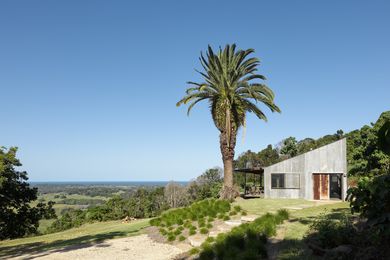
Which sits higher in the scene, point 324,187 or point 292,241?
point 324,187

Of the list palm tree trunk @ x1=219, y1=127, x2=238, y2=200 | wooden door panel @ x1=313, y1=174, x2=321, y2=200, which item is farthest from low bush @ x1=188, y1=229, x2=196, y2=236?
wooden door panel @ x1=313, y1=174, x2=321, y2=200

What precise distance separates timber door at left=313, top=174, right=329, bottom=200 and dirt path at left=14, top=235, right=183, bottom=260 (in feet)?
56.8

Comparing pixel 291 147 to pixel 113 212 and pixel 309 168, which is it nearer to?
pixel 309 168

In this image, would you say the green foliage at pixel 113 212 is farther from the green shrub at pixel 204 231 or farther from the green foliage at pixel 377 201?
the green foliage at pixel 377 201

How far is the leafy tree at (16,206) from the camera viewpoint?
25.9m

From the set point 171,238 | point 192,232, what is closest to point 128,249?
point 171,238

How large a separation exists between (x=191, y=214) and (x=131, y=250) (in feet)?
17.5

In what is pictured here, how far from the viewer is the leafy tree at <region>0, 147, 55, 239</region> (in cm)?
2594

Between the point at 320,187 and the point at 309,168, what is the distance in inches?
69.7

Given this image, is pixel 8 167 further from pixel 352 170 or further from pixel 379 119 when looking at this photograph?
pixel 379 119

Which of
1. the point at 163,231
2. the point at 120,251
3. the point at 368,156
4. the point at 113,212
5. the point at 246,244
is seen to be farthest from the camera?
the point at 113,212

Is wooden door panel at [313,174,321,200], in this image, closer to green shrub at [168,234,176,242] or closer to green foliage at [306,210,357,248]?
green shrub at [168,234,176,242]

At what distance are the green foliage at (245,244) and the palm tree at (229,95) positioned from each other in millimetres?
14515

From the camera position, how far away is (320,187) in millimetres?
27812
